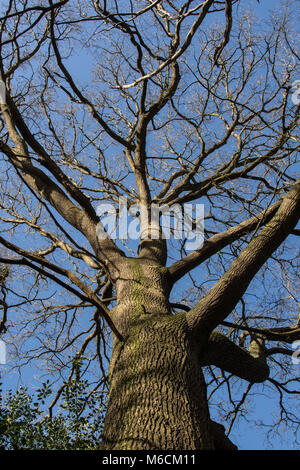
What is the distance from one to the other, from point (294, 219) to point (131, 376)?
1.76m

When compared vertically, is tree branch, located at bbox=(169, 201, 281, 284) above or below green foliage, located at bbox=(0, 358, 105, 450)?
above

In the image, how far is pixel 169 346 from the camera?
8.35ft

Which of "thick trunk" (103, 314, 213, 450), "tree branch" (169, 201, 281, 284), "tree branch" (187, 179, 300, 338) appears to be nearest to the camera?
"thick trunk" (103, 314, 213, 450)

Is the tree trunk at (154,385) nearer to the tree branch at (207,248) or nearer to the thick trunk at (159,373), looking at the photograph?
the thick trunk at (159,373)

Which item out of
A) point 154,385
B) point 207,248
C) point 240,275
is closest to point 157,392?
point 154,385

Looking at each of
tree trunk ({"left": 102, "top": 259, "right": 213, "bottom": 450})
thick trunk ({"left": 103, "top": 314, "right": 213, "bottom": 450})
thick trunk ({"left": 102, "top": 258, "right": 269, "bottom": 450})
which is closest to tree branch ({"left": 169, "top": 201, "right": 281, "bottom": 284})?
thick trunk ({"left": 102, "top": 258, "right": 269, "bottom": 450})

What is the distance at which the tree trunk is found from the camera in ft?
6.56

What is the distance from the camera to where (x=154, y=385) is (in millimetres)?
2258

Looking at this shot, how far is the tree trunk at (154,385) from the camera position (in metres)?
2.00

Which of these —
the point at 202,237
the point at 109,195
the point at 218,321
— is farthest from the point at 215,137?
the point at 218,321

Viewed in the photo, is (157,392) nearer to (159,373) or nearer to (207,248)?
(159,373)

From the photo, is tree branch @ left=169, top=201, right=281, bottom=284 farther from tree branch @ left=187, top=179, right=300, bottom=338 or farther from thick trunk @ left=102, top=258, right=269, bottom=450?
tree branch @ left=187, top=179, right=300, bottom=338
